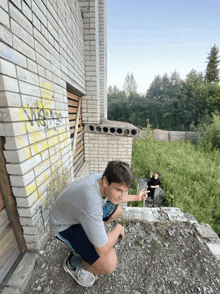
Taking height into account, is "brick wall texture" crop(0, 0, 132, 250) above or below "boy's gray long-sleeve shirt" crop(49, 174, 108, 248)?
above

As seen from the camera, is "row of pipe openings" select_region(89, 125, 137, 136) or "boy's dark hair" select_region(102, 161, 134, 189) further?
"row of pipe openings" select_region(89, 125, 137, 136)

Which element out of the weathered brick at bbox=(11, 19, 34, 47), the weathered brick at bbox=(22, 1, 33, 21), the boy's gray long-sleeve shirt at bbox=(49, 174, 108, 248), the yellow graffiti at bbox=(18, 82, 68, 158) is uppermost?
the weathered brick at bbox=(22, 1, 33, 21)

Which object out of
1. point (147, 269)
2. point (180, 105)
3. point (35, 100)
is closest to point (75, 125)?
point (35, 100)

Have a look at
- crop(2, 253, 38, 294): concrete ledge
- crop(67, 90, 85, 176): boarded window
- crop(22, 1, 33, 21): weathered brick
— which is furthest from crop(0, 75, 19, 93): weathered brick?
crop(67, 90, 85, 176): boarded window

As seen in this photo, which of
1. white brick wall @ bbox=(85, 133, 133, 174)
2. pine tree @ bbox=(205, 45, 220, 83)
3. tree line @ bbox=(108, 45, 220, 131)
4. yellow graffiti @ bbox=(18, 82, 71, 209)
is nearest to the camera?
yellow graffiti @ bbox=(18, 82, 71, 209)

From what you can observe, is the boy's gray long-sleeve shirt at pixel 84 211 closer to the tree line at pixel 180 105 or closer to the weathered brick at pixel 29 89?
the weathered brick at pixel 29 89

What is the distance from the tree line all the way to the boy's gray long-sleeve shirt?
11.0 meters

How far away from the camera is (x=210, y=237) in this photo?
6.72 feet

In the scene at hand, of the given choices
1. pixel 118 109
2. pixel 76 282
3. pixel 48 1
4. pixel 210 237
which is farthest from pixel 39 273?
pixel 118 109

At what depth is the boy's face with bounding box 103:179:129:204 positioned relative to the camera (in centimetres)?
109

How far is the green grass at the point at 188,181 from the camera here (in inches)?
140

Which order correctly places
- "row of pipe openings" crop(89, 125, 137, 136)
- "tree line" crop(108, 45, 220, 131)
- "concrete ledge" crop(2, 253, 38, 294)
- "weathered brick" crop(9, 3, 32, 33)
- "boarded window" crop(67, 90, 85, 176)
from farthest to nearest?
"tree line" crop(108, 45, 220, 131), "row of pipe openings" crop(89, 125, 137, 136), "boarded window" crop(67, 90, 85, 176), "concrete ledge" crop(2, 253, 38, 294), "weathered brick" crop(9, 3, 32, 33)

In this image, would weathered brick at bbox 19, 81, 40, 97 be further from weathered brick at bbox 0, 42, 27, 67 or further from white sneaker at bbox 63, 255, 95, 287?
white sneaker at bbox 63, 255, 95, 287

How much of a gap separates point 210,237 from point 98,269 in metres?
1.84
